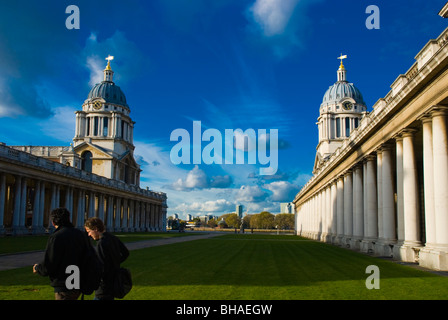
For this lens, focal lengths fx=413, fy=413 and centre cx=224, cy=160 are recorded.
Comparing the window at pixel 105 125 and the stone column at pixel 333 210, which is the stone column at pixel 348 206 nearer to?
the stone column at pixel 333 210

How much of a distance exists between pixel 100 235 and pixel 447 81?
57.7 feet

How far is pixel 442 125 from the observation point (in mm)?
20344

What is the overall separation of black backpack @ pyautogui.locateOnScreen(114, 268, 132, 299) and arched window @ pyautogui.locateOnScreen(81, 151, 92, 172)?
100282 millimetres

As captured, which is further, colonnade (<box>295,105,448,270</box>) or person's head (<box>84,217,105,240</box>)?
colonnade (<box>295,105,448,270</box>)

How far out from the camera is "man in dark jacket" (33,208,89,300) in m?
7.35

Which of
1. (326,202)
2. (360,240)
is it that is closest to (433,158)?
(360,240)

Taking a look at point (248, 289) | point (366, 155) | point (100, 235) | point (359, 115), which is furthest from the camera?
point (359, 115)

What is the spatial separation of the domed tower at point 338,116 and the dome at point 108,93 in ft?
183

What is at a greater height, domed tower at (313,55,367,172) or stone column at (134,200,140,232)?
domed tower at (313,55,367,172)

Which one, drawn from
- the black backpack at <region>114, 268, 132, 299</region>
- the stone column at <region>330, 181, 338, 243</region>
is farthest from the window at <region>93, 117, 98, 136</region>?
the black backpack at <region>114, 268, 132, 299</region>

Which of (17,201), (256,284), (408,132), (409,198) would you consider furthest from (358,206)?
(17,201)

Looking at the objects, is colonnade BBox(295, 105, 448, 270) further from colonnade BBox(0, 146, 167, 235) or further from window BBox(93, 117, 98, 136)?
window BBox(93, 117, 98, 136)
